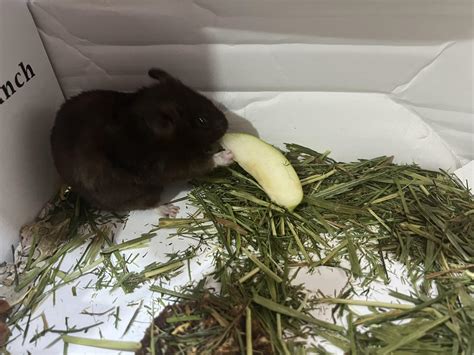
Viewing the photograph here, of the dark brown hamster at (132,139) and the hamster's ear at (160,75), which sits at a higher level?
the hamster's ear at (160,75)

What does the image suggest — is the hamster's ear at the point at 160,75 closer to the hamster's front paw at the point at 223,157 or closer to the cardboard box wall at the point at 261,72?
the cardboard box wall at the point at 261,72

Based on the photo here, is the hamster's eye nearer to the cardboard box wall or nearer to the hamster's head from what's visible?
the hamster's head

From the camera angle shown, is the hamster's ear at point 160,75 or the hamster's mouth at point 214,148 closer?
the hamster's ear at point 160,75

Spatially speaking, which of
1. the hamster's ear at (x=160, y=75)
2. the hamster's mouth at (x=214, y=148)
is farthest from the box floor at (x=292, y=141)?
the hamster's ear at (x=160, y=75)

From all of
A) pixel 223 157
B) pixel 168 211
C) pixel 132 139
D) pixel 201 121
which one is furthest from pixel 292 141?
pixel 132 139

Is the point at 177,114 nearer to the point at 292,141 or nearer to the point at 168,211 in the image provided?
the point at 168,211

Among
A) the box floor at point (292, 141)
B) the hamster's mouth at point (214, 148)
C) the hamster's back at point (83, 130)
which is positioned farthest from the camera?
the hamster's mouth at point (214, 148)

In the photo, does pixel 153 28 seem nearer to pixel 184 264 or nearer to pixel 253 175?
pixel 253 175
